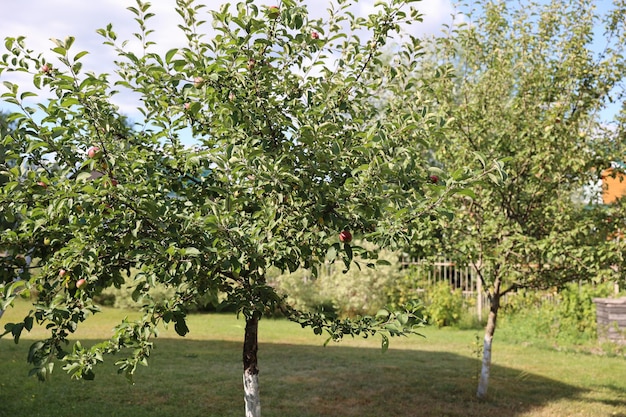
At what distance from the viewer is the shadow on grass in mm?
7203

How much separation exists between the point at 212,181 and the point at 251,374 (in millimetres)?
1340

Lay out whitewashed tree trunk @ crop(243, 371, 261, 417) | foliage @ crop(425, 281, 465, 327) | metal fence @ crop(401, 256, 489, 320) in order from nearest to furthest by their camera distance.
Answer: whitewashed tree trunk @ crop(243, 371, 261, 417)
foliage @ crop(425, 281, 465, 327)
metal fence @ crop(401, 256, 489, 320)

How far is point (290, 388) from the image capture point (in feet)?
27.3

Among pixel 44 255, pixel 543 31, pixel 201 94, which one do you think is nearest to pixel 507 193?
pixel 543 31

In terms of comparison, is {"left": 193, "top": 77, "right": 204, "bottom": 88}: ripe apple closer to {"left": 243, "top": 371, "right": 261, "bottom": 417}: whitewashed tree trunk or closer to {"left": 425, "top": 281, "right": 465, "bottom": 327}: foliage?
{"left": 243, "top": 371, "right": 261, "bottom": 417}: whitewashed tree trunk

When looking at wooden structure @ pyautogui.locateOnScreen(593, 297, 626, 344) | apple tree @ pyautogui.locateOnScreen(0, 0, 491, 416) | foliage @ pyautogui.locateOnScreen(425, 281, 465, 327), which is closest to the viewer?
apple tree @ pyautogui.locateOnScreen(0, 0, 491, 416)

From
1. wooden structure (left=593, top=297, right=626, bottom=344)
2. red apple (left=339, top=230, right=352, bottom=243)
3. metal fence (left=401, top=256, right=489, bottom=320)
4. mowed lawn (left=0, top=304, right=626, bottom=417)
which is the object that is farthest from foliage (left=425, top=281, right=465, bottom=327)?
red apple (left=339, top=230, right=352, bottom=243)

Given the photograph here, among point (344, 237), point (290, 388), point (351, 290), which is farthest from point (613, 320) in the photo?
point (344, 237)

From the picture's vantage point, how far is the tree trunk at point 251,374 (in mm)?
4023

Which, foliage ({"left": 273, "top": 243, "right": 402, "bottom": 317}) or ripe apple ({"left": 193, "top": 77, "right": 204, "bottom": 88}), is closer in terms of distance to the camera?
ripe apple ({"left": 193, "top": 77, "right": 204, "bottom": 88})

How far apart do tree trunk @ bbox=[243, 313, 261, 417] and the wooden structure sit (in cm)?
1043

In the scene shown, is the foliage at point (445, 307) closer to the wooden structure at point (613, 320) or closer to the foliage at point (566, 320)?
the foliage at point (566, 320)

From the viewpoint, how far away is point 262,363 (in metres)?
10.2

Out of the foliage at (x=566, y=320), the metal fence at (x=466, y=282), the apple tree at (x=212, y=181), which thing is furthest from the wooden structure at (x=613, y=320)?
the apple tree at (x=212, y=181)
